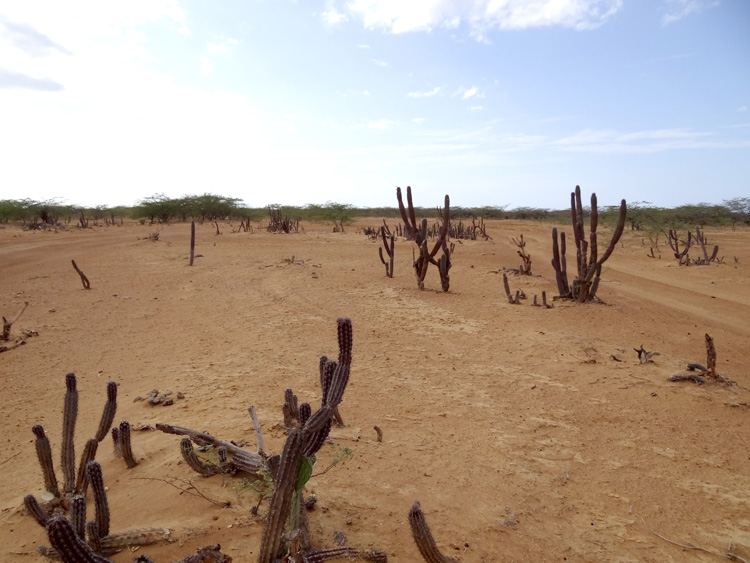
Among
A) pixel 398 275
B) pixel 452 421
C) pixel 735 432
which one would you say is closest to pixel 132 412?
pixel 452 421

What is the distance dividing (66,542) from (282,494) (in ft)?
2.88

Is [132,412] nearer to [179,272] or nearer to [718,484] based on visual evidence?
[718,484]

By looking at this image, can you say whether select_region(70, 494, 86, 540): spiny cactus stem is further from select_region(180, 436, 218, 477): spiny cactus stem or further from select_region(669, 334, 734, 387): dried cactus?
select_region(669, 334, 734, 387): dried cactus

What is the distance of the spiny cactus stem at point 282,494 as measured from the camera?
2383mm

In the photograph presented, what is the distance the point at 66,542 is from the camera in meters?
2.05

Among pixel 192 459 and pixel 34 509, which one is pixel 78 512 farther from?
pixel 192 459

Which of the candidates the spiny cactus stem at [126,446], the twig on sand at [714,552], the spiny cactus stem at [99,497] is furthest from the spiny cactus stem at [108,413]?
the twig on sand at [714,552]

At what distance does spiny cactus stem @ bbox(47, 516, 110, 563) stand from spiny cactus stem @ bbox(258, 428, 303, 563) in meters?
0.75

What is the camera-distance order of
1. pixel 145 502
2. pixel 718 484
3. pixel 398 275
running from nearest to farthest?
pixel 145 502, pixel 718 484, pixel 398 275

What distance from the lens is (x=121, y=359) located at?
7.24 m

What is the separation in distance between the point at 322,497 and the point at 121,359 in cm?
494

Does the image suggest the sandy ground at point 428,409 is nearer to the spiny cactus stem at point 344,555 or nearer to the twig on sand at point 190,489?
the twig on sand at point 190,489

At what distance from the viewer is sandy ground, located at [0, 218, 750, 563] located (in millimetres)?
3305

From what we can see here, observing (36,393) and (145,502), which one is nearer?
(145,502)
